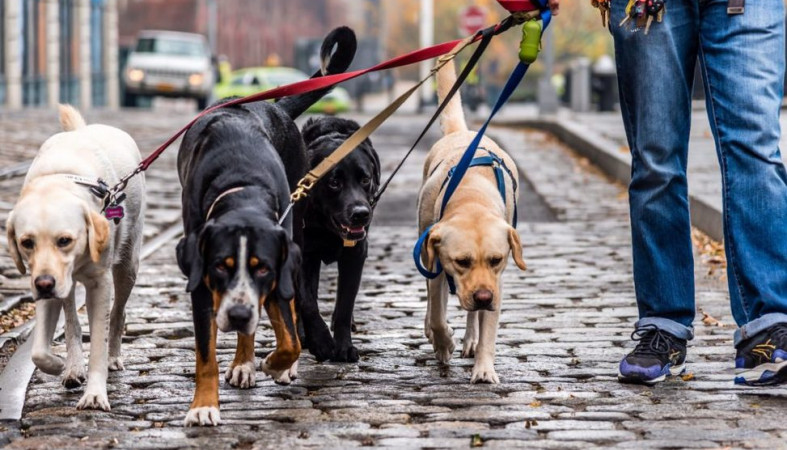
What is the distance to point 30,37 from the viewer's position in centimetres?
3819

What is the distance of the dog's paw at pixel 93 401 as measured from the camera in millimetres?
5121

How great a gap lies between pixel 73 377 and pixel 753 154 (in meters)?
2.77

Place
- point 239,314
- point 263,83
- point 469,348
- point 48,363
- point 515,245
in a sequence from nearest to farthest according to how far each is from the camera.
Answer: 1. point 239,314
2. point 48,363
3. point 515,245
4. point 469,348
5. point 263,83

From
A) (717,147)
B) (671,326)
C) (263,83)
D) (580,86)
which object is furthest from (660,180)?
(263,83)

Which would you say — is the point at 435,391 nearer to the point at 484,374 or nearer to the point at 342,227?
the point at 484,374

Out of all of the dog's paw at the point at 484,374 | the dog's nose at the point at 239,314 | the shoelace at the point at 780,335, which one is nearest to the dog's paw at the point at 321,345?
the dog's paw at the point at 484,374

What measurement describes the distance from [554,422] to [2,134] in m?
16.3

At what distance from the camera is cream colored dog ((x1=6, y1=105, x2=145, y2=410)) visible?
16.5ft

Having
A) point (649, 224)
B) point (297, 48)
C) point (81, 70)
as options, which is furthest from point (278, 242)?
point (297, 48)

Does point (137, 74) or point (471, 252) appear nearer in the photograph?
point (471, 252)

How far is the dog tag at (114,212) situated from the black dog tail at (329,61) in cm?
108

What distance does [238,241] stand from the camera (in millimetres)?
4672

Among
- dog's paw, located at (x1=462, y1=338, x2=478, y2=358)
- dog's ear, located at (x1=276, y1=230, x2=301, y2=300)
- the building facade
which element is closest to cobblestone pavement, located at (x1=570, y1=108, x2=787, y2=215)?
dog's paw, located at (x1=462, y1=338, x2=478, y2=358)

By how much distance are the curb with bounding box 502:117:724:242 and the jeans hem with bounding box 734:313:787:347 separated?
465cm
